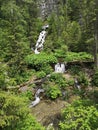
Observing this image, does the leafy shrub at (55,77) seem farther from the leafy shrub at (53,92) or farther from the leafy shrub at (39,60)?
the leafy shrub at (39,60)

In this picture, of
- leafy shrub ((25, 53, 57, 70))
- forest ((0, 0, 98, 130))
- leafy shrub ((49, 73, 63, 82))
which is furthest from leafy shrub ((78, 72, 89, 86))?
leafy shrub ((25, 53, 57, 70))

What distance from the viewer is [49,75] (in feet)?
76.3

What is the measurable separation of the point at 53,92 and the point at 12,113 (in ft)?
25.9

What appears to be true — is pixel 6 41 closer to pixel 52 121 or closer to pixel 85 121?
pixel 52 121

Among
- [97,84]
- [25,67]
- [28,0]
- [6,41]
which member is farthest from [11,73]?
[28,0]

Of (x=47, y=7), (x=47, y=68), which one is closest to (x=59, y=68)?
(x=47, y=68)

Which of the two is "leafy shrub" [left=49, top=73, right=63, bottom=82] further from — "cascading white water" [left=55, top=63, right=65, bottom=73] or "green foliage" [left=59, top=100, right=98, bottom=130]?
"green foliage" [left=59, top=100, right=98, bottom=130]

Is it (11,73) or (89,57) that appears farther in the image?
(89,57)

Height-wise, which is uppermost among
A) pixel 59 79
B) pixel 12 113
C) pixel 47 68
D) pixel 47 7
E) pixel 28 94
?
pixel 47 7

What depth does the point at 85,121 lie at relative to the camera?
12.2 meters

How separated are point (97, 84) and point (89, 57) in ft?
15.2

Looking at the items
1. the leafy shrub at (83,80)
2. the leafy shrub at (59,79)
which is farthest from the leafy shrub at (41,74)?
the leafy shrub at (83,80)

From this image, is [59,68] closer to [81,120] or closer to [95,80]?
[95,80]

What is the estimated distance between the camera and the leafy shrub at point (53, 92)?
20.7 meters
